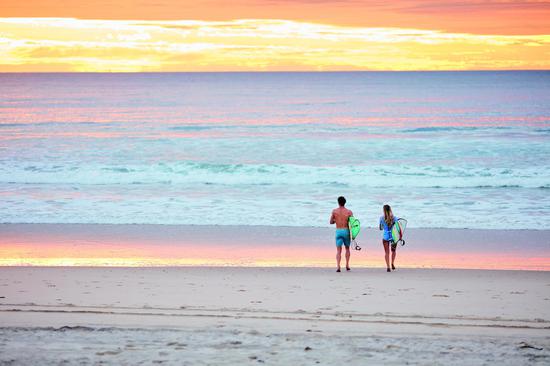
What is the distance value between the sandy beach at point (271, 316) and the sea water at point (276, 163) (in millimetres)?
6374

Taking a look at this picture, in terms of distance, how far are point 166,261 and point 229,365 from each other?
7.04 meters

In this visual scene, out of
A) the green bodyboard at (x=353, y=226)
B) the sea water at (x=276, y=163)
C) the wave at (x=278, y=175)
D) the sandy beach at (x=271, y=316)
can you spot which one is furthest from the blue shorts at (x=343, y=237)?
the wave at (x=278, y=175)

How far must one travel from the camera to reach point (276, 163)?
33406 millimetres

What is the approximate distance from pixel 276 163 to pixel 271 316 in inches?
965

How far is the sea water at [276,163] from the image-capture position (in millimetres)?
19984

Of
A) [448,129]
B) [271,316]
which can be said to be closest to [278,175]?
[271,316]

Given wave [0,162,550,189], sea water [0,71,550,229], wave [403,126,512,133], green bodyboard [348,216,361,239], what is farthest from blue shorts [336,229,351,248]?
wave [403,126,512,133]

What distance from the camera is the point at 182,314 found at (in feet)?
29.9

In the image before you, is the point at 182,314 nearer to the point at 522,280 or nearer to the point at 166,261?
the point at 166,261

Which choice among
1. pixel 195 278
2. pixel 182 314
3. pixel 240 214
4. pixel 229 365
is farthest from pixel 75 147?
pixel 229 365

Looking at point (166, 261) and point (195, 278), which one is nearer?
point (195, 278)

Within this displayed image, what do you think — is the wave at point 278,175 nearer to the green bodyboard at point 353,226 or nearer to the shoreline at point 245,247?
the shoreline at point 245,247

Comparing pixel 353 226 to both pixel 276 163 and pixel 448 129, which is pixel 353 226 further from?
pixel 448 129

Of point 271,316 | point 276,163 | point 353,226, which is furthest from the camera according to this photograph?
point 276,163
